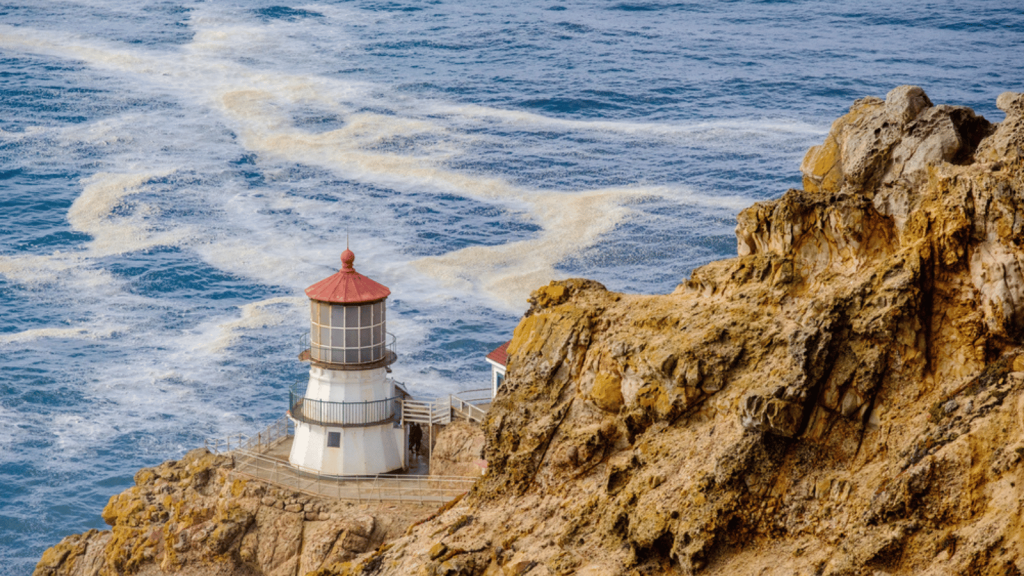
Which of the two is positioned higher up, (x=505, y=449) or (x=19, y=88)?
(x=505, y=449)

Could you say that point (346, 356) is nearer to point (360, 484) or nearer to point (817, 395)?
→ point (360, 484)

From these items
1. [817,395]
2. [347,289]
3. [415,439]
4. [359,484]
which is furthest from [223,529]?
[817,395]

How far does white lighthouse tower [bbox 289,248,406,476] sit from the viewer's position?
109 feet

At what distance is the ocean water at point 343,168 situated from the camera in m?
58.2

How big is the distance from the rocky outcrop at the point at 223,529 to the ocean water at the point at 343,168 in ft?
41.9

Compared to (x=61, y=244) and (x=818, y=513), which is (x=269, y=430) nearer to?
(x=818, y=513)

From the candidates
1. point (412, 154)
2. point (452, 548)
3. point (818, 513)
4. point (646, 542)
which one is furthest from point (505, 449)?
point (412, 154)

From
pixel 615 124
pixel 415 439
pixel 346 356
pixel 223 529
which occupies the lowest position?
pixel 223 529

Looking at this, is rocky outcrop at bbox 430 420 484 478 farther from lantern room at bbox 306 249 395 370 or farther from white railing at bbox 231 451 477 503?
lantern room at bbox 306 249 395 370

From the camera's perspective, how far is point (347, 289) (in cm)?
3303

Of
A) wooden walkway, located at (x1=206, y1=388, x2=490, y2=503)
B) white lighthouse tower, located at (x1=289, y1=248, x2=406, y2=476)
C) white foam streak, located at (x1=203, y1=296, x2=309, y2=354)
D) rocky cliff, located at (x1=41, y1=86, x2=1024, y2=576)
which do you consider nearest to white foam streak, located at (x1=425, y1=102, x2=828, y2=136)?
white foam streak, located at (x1=203, y1=296, x2=309, y2=354)

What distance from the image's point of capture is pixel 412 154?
3637 inches

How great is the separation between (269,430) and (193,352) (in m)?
26.1

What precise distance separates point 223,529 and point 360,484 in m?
3.74
